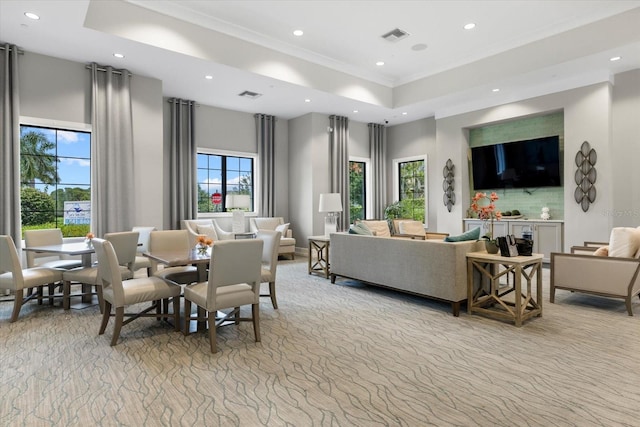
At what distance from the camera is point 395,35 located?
615 centimetres

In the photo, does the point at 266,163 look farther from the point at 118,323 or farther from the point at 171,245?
the point at 118,323

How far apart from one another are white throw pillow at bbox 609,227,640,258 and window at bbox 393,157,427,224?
526 cm

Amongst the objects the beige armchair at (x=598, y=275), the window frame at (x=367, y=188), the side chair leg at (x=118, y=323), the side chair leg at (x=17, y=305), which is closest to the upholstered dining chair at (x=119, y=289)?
the side chair leg at (x=118, y=323)

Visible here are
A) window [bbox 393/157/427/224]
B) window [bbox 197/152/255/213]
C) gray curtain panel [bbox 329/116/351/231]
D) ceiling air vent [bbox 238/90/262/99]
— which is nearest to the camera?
ceiling air vent [bbox 238/90/262/99]

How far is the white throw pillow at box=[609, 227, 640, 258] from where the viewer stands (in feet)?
13.8

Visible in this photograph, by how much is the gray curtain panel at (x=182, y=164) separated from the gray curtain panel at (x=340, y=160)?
10.3 ft

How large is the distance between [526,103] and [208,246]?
6.66 m

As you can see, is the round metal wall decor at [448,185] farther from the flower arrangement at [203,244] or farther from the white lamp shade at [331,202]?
the flower arrangement at [203,244]

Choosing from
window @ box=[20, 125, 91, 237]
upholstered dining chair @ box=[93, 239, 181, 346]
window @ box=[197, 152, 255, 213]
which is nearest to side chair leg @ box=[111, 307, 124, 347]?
upholstered dining chair @ box=[93, 239, 181, 346]

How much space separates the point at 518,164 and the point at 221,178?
641 cm

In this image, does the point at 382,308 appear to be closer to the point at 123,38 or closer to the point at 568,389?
the point at 568,389

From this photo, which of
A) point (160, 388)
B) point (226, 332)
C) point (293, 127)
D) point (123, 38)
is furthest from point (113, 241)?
point (293, 127)

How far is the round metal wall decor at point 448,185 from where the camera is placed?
8570mm

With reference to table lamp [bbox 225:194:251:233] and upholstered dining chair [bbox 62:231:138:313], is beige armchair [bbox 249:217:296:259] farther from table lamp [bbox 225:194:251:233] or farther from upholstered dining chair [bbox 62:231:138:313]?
upholstered dining chair [bbox 62:231:138:313]
